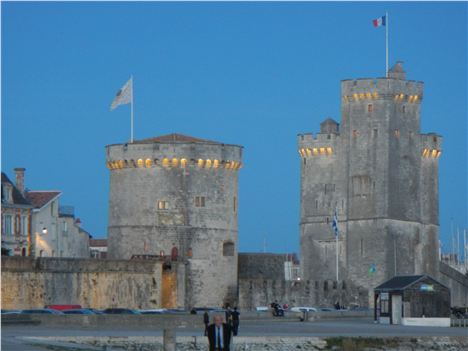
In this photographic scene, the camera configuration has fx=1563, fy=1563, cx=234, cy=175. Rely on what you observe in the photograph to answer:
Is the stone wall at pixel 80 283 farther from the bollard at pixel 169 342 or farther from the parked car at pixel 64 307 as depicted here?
the bollard at pixel 169 342

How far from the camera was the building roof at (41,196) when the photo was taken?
82000 mm

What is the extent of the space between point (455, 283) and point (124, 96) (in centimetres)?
3029

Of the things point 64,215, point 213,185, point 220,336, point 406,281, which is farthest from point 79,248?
point 220,336

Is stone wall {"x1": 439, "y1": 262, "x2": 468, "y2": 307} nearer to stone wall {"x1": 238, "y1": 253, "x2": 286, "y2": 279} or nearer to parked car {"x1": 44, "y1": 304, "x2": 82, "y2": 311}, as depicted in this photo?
stone wall {"x1": 238, "y1": 253, "x2": 286, "y2": 279}

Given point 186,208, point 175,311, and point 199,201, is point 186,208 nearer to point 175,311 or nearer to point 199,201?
point 199,201

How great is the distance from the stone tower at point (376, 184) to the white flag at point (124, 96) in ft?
62.3

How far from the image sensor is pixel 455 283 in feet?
314

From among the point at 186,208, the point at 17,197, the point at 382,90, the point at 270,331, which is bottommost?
the point at 270,331

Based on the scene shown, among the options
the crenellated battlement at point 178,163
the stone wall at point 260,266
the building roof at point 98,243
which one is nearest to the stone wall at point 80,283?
the crenellated battlement at point 178,163

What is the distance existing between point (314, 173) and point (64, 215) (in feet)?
49.6

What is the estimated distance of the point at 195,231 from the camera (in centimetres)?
7181

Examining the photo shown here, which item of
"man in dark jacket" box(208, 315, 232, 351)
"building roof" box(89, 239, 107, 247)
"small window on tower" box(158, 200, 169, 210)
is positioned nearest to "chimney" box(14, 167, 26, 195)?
"small window on tower" box(158, 200, 169, 210)

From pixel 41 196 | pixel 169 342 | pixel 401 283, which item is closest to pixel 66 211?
pixel 41 196

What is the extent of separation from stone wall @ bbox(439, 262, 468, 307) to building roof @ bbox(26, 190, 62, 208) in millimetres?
24719
